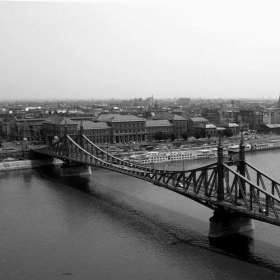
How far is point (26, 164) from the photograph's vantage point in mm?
36281

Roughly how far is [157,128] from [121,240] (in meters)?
34.4

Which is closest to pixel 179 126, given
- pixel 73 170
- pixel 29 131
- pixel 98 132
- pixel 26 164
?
pixel 98 132

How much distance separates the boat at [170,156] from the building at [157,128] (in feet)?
36.7

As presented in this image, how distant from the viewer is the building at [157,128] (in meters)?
50.8

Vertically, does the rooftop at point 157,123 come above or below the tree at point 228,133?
above

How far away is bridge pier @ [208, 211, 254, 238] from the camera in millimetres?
16938

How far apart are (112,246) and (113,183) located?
11.3 m

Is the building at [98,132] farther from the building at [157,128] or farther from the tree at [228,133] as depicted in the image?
the tree at [228,133]

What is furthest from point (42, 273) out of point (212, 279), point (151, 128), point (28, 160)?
point (151, 128)

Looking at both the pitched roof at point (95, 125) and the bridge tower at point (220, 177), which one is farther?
the pitched roof at point (95, 125)

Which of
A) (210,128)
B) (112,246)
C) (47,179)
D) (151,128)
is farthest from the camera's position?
(210,128)

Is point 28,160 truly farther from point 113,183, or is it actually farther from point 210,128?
point 210,128

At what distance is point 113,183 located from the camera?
2795 centimetres

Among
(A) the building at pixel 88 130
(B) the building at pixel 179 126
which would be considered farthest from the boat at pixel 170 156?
(B) the building at pixel 179 126
